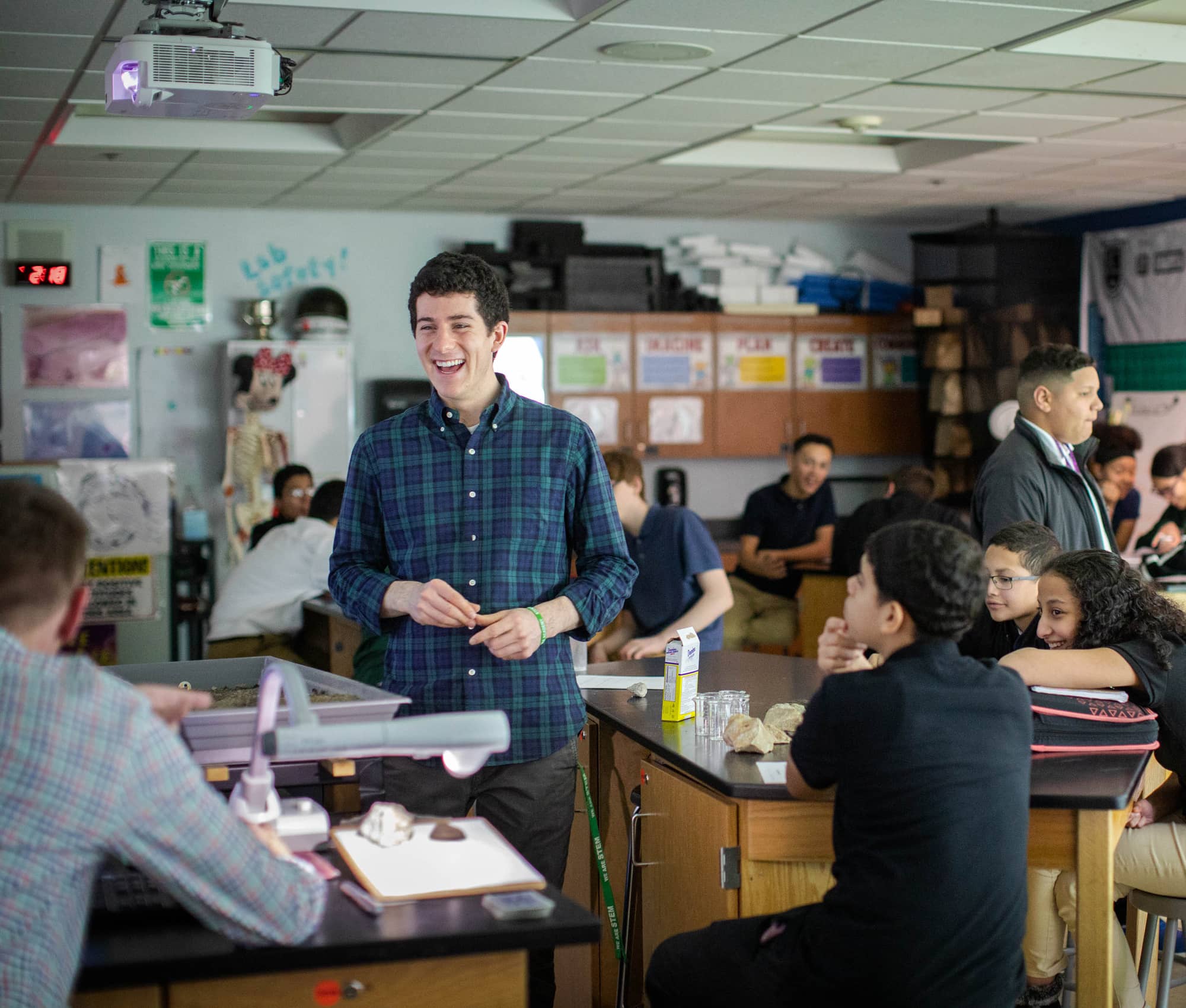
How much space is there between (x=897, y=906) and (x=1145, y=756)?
1.01m

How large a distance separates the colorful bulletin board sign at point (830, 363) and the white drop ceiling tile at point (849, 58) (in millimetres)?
4034

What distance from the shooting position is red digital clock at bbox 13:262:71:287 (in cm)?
773

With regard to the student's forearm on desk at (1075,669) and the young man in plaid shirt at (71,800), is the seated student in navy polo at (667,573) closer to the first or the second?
the student's forearm on desk at (1075,669)

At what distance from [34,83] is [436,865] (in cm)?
394

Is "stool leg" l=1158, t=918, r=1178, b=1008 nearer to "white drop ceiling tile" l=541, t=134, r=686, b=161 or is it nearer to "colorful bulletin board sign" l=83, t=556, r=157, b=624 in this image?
"white drop ceiling tile" l=541, t=134, r=686, b=161

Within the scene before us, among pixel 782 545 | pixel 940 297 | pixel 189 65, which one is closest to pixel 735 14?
pixel 189 65

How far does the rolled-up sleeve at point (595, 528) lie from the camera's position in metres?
2.60

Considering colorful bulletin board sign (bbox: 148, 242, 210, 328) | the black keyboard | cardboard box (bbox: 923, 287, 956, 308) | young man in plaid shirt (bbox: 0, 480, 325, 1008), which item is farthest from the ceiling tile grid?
the black keyboard

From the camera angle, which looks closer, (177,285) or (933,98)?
(933,98)

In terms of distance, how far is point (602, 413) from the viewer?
342 inches

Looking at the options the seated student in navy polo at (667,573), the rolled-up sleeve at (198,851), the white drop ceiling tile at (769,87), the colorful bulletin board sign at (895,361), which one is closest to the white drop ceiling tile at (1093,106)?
the white drop ceiling tile at (769,87)

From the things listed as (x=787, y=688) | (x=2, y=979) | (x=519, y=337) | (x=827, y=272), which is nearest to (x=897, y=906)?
(x=2, y=979)

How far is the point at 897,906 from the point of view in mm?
2086

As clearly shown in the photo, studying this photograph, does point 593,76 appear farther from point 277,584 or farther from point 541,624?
point 541,624
